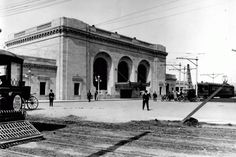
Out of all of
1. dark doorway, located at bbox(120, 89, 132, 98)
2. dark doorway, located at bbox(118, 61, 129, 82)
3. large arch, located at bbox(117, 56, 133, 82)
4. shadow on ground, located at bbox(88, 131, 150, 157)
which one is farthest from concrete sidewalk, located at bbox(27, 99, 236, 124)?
dark doorway, located at bbox(118, 61, 129, 82)

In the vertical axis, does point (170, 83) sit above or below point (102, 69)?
below

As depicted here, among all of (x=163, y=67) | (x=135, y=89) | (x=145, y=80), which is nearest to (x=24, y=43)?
(x=135, y=89)

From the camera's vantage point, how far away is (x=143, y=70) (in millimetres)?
64438

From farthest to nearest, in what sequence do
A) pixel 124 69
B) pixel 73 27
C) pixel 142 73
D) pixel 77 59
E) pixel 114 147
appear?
pixel 142 73 < pixel 124 69 < pixel 77 59 < pixel 73 27 < pixel 114 147

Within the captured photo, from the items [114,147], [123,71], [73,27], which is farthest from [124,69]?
[114,147]

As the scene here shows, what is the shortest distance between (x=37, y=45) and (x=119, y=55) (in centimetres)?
1649

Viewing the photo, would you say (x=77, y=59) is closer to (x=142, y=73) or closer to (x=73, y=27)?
(x=73, y=27)

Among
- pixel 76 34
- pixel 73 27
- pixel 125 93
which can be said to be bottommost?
pixel 125 93

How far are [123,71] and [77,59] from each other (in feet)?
49.2

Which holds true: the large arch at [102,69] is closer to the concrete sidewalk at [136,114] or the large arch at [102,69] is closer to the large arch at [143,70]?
the large arch at [143,70]

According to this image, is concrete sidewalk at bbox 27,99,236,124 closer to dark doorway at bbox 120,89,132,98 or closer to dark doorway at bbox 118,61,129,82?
dark doorway at bbox 120,89,132,98

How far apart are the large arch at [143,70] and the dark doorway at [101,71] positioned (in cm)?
1164

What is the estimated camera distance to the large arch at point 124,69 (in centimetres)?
5710

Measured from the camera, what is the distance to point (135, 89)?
196 ft
